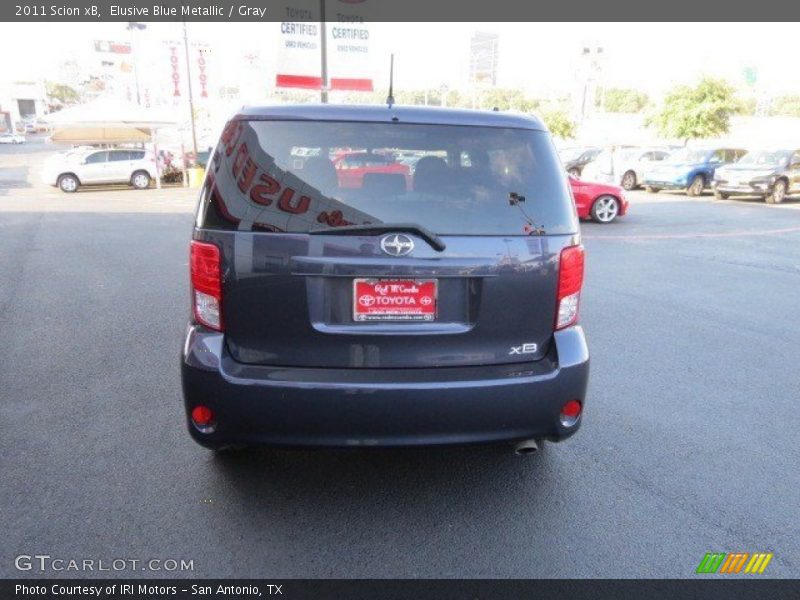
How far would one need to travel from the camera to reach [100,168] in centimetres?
2406

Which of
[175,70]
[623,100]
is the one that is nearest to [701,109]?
[175,70]

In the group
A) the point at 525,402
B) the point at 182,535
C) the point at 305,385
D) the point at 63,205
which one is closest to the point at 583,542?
the point at 525,402

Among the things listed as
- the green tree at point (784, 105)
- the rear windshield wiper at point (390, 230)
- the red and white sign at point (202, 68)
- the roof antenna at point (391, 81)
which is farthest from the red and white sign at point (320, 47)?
the green tree at point (784, 105)

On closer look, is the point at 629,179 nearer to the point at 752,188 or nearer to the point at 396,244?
the point at 752,188

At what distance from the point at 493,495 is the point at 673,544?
0.86 metres

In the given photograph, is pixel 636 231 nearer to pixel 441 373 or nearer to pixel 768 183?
pixel 768 183

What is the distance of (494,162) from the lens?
9.39ft

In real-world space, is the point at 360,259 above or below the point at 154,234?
above

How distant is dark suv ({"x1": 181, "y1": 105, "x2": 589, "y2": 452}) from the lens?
268 centimetres

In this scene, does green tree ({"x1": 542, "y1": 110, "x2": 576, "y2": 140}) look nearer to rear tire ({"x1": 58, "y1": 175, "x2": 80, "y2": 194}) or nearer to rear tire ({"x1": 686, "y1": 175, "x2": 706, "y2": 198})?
rear tire ({"x1": 686, "y1": 175, "x2": 706, "y2": 198})

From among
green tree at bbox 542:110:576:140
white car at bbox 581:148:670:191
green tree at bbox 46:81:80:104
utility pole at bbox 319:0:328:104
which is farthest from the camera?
green tree at bbox 46:81:80:104

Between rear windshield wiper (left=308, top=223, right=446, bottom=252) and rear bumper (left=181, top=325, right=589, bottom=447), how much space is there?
579 millimetres

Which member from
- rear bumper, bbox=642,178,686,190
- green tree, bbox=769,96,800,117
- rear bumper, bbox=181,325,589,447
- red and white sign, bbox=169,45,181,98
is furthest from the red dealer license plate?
green tree, bbox=769,96,800,117

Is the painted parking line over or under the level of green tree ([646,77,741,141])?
under
